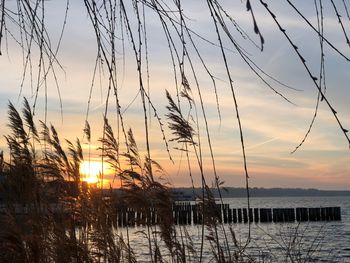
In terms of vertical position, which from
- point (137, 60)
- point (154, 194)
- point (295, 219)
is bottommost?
point (295, 219)

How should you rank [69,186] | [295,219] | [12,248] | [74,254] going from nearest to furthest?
[12,248]
[74,254]
[69,186]
[295,219]

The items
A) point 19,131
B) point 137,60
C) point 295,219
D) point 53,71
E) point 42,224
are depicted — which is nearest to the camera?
point 137,60

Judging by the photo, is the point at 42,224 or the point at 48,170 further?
the point at 48,170

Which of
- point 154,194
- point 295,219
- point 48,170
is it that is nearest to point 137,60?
point 154,194

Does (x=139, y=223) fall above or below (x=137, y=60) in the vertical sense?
below

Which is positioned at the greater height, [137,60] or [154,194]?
[137,60]

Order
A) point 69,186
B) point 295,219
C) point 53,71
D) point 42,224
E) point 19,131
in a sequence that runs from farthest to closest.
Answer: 1. point 295,219
2. point 69,186
3. point 19,131
4. point 42,224
5. point 53,71

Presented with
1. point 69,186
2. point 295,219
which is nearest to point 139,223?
point 69,186

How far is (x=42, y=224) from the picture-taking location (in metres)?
4.62

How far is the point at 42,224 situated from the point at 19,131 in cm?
92

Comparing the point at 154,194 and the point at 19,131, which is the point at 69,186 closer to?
the point at 19,131

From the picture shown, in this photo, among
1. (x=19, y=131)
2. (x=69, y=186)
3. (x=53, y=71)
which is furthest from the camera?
(x=69, y=186)

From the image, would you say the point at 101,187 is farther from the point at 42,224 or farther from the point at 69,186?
the point at 42,224

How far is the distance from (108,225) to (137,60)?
3.51 m
